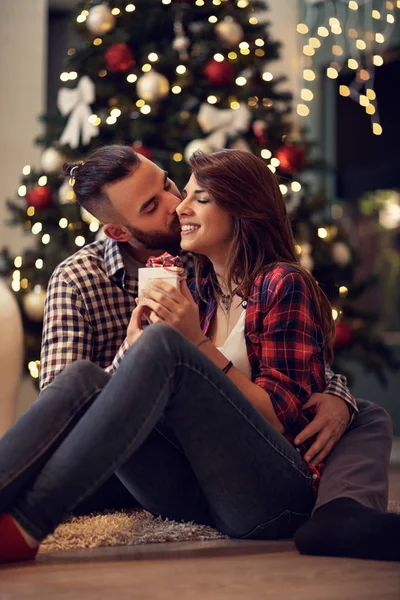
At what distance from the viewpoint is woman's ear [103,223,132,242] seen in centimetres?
236

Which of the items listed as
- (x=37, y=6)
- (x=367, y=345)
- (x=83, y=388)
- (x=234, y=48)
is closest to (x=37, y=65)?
(x=37, y=6)

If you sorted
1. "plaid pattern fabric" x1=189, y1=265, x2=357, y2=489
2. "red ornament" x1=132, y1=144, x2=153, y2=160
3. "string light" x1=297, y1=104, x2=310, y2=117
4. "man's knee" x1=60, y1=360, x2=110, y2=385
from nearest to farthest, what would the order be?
"man's knee" x1=60, y1=360, x2=110, y2=385
"plaid pattern fabric" x1=189, y1=265, x2=357, y2=489
"red ornament" x1=132, y1=144, x2=153, y2=160
"string light" x1=297, y1=104, x2=310, y2=117

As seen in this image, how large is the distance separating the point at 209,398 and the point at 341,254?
7.31 ft

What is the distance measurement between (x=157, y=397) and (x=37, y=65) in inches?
152

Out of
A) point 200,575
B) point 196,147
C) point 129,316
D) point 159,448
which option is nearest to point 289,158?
point 196,147

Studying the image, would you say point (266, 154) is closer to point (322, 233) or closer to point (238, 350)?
point (322, 233)

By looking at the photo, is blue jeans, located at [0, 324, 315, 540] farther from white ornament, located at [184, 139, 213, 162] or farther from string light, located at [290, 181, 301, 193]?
string light, located at [290, 181, 301, 193]

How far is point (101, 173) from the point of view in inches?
94.3

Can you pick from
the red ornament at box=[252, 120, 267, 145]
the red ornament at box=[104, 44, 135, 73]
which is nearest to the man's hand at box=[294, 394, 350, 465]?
the red ornament at box=[252, 120, 267, 145]

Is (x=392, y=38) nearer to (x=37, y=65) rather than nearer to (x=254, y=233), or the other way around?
(x=37, y=65)

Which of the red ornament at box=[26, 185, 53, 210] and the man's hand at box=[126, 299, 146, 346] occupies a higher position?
the red ornament at box=[26, 185, 53, 210]

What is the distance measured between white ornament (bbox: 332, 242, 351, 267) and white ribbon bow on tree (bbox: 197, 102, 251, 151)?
1.84 feet

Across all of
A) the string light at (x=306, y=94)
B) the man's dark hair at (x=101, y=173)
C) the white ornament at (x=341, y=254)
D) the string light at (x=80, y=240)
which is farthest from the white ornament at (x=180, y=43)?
the string light at (x=306, y=94)

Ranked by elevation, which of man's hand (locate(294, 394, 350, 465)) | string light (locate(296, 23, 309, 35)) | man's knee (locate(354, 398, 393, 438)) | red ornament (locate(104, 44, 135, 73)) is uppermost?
string light (locate(296, 23, 309, 35))
